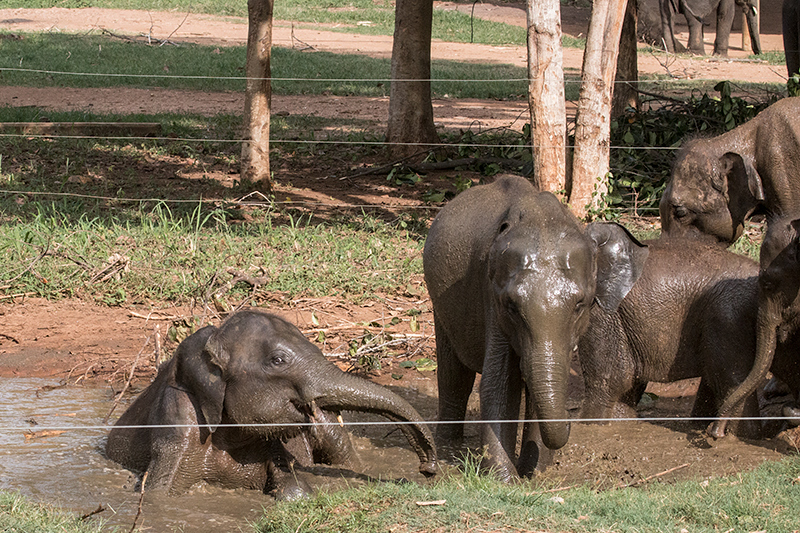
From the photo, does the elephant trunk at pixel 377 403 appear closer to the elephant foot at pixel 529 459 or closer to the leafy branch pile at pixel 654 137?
the elephant foot at pixel 529 459

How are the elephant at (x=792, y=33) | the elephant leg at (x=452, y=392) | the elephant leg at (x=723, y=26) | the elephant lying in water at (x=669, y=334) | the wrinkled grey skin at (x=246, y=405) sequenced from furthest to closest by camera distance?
the elephant leg at (x=723, y=26) → the elephant at (x=792, y=33) → the elephant leg at (x=452, y=392) → the elephant lying in water at (x=669, y=334) → the wrinkled grey skin at (x=246, y=405)

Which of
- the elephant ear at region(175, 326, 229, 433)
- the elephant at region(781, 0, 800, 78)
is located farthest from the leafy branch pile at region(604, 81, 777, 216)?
the elephant ear at region(175, 326, 229, 433)

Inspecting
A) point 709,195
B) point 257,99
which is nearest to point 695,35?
point 257,99

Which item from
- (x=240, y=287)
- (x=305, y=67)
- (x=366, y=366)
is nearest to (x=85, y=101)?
(x=305, y=67)

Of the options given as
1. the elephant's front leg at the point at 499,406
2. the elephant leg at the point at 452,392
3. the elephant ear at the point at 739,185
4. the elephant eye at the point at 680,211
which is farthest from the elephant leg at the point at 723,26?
the elephant's front leg at the point at 499,406

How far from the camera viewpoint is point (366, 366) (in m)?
6.70

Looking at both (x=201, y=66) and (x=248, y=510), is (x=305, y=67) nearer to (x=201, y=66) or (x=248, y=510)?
(x=201, y=66)

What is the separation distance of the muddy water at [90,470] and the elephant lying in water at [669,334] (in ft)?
4.00

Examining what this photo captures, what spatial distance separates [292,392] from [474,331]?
1042 mm

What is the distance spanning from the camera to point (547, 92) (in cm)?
788

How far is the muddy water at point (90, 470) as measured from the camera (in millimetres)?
4562

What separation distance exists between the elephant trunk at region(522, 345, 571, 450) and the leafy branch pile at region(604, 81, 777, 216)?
5487mm

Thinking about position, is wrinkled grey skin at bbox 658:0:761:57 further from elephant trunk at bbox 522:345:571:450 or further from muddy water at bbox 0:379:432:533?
elephant trunk at bbox 522:345:571:450

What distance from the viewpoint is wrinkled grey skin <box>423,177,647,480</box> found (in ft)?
13.8
